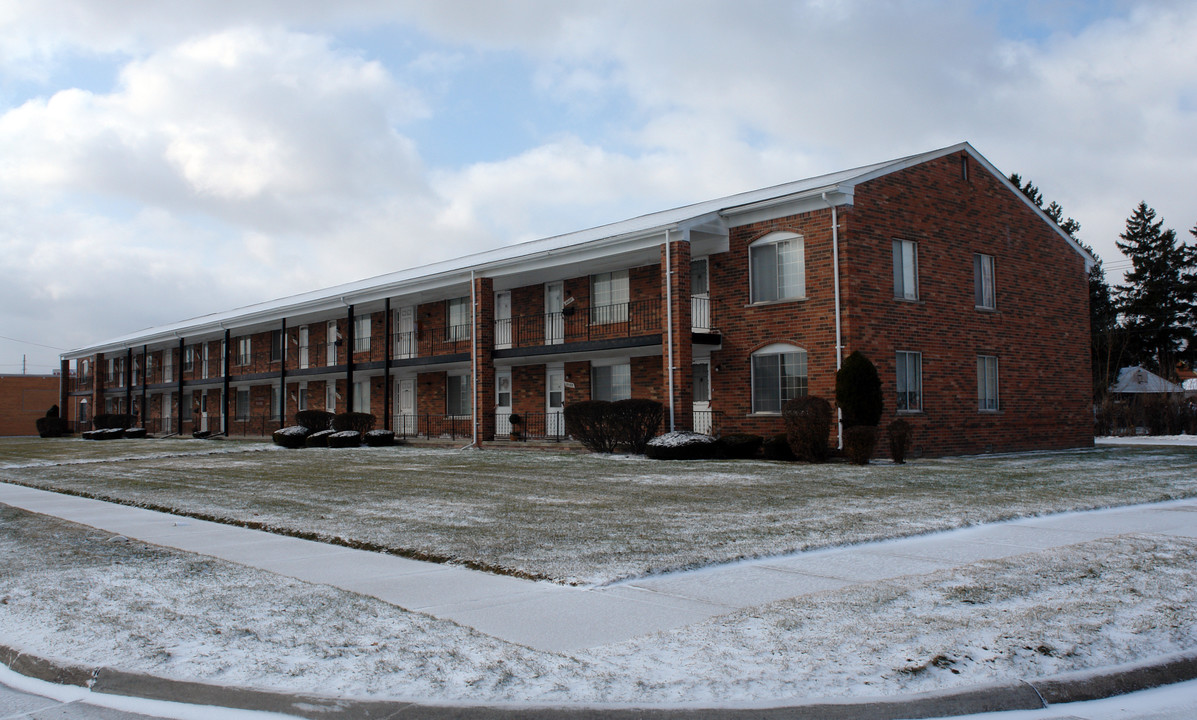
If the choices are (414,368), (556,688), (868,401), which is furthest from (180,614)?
(414,368)

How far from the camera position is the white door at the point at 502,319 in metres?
28.8

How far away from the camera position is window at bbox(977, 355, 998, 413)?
73.5 ft

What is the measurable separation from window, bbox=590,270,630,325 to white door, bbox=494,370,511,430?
447cm

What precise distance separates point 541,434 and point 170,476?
12276mm

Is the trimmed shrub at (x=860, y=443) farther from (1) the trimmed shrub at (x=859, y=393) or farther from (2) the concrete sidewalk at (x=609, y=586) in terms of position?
(2) the concrete sidewalk at (x=609, y=586)

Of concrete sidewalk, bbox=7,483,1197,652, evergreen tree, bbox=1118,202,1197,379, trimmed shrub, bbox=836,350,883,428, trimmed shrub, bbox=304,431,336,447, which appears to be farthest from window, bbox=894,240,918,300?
evergreen tree, bbox=1118,202,1197,379

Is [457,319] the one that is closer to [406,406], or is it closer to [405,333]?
[405,333]

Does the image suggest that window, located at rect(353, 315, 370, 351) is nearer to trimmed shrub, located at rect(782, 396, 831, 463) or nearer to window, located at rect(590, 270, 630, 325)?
window, located at rect(590, 270, 630, 325)

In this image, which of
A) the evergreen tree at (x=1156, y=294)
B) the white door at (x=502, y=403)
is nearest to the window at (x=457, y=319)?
the white door at (x=502, y=403)

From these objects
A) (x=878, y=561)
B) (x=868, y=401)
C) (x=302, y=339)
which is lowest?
(x=878, y=561)

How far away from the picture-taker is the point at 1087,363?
25578 millimetres

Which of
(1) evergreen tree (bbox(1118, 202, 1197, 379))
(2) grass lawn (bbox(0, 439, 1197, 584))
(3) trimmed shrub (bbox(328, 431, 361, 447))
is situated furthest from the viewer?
(1) evergreen tree (bbox(1118, 202, 1197, 379))

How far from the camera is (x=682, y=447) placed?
62.3 ft

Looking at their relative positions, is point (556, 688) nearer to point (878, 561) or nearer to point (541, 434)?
point (878, 561)
